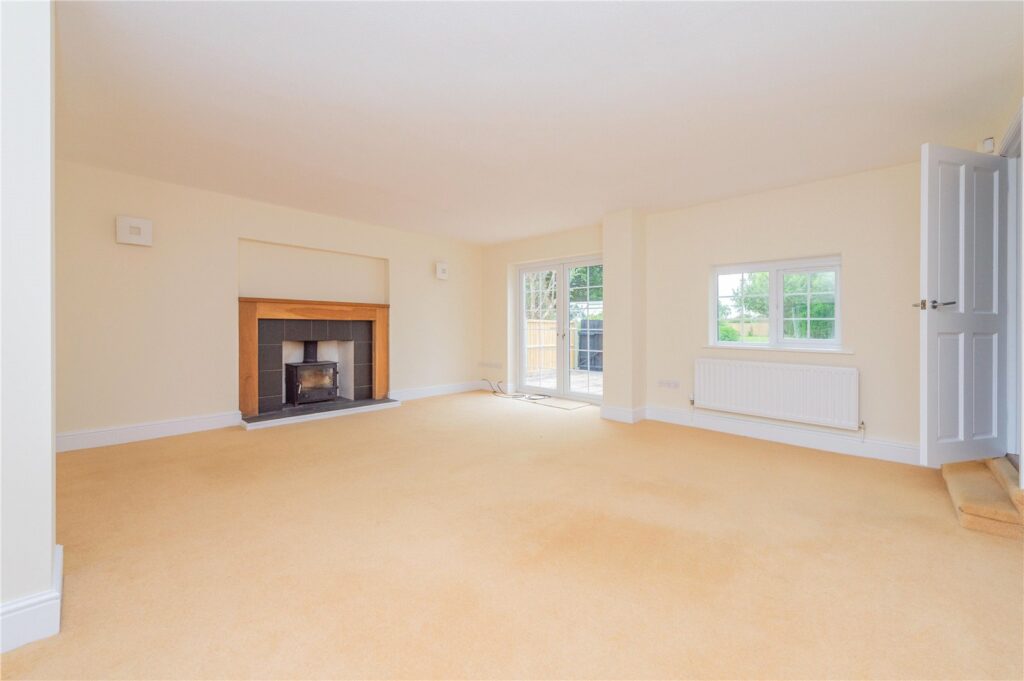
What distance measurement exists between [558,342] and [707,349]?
7.22 feet

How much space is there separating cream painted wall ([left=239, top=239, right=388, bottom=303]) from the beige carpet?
2165 millimetres

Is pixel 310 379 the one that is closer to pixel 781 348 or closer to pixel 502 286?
pixel 502 286

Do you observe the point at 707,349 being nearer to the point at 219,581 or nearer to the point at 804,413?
the point at 804,413

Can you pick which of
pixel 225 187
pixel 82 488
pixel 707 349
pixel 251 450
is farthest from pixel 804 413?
pixel 225 187

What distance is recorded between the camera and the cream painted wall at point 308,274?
4.77m

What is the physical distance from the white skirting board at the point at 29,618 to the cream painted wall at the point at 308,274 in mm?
3721

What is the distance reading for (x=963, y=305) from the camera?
273cm

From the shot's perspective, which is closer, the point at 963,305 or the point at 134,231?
the point at 963,305

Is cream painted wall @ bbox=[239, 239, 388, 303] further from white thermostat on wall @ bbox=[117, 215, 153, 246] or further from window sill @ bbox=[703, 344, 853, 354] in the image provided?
window sill @ bbox=[703, 344, 853, 354]

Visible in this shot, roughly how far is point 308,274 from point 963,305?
19.0 feet

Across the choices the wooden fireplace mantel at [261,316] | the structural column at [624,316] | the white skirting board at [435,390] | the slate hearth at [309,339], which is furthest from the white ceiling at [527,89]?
the white skirting board at [435,390]

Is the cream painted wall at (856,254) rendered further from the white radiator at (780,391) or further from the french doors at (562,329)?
the french doors at (562,329)

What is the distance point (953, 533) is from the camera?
7.36ft

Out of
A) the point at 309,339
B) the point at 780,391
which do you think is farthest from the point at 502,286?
the point at 780,391
